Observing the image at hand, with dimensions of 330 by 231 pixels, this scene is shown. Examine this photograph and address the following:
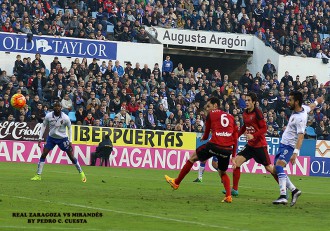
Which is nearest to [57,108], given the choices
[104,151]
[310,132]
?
[104,151]

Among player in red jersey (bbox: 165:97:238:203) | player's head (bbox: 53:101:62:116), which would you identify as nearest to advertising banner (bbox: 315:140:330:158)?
player's head (bbox: 53:101:62:116)

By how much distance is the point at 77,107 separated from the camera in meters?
37.8

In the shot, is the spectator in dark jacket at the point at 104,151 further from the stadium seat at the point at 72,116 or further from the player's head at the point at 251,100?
the player's head at the point at 251,100

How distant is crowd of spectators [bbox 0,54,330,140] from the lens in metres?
37.4

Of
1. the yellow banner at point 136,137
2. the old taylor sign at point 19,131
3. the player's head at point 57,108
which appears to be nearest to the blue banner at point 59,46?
the old taylor sign at point 19,131

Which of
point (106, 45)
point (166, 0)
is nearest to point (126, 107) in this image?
point (106, 45)

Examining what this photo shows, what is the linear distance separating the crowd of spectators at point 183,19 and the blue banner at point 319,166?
35.5 ft

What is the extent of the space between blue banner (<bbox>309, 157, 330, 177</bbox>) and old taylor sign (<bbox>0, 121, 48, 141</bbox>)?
11.4m

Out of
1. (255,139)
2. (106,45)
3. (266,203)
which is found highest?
(106,45)

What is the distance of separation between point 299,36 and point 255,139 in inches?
1223

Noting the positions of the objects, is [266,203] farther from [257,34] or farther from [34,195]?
[257,34]

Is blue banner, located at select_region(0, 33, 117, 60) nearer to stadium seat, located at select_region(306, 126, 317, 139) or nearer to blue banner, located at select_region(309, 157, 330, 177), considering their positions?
stadium seat, located at select_region(306, 126, 317, 139)

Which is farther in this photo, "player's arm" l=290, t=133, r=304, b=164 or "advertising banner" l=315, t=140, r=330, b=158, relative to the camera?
"advertising banner" l=315, t=140, r=330, b=158

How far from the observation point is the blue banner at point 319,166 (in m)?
39.2
